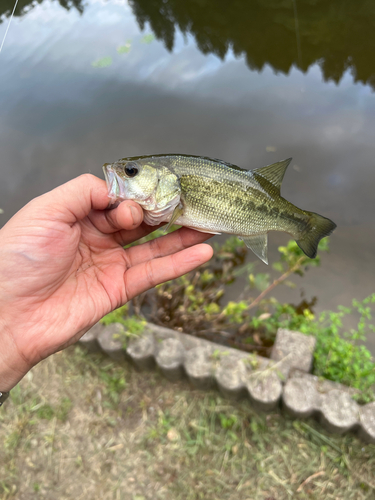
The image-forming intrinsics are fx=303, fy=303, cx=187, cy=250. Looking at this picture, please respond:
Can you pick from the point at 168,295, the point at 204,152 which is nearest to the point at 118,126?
the point at 204,152

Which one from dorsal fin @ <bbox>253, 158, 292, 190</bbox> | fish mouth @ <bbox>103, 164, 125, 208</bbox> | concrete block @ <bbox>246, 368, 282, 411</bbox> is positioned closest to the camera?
fish mouth @ <bbox>103, 164, 125, 208</bbox>

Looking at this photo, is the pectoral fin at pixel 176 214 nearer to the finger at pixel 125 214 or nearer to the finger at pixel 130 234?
the finger at pixel 125 214

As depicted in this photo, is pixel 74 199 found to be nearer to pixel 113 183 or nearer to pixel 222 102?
pixel 113 183

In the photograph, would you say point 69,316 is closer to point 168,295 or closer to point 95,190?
point 95,190

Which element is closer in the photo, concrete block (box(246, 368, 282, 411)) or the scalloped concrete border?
the scalloped concrete border

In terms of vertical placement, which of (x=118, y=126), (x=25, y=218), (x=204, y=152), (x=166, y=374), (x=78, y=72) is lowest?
(x=166, y=374)

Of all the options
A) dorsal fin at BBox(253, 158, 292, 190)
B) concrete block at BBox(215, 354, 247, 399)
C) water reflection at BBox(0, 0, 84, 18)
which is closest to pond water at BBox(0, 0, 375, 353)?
water reflection at BBox(0, 0, 84, 18)

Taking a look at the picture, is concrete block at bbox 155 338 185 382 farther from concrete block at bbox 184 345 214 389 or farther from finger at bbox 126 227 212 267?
finger at bbox 126 227 212 267
